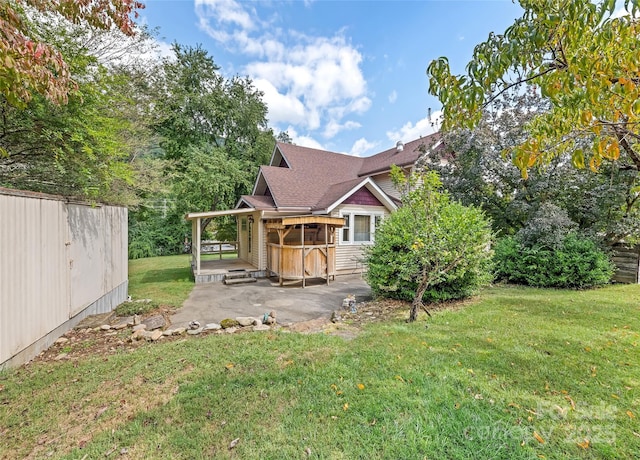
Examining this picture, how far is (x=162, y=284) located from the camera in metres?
10.4

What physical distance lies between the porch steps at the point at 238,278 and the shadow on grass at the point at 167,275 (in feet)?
5.61

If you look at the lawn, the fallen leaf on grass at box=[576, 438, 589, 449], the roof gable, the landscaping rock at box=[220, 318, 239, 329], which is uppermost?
the roof gable

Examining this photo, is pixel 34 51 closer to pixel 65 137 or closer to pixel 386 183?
pixel 65 137

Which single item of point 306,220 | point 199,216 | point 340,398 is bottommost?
point 340,398

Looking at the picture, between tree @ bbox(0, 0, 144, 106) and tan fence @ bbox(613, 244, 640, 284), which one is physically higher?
tree @ bbox(0, 0, 144, 106)

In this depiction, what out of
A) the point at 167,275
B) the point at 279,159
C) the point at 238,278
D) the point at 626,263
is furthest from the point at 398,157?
the point at 167,275

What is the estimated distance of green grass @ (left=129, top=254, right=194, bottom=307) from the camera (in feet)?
26.8

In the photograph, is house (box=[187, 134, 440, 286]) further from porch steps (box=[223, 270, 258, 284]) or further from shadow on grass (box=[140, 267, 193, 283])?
shadow on grass (box=[140, 267, 193, 283])

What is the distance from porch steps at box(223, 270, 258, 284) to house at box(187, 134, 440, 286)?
12.9 inches

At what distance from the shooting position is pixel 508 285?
955 cm

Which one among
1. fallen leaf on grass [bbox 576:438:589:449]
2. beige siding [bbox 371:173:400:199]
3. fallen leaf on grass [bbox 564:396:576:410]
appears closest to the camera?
fallen leaf on grass [bbox 576:438:589:449]

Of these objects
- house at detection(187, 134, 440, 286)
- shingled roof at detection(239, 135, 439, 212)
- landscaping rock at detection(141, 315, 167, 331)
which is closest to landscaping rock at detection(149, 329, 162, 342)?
landscaping rock at detection(141, 315, 167, 331)

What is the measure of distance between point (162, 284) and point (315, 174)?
969cm

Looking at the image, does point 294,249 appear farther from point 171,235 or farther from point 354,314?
point 171,235
